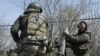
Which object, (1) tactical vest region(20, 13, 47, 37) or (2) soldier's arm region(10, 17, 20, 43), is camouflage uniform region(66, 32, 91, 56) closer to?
(1) tactical vest region(20, 13, 47, 37)

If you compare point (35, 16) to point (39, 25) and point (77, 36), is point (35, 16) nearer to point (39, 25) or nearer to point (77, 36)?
point (39, 25)

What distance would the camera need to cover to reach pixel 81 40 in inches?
336

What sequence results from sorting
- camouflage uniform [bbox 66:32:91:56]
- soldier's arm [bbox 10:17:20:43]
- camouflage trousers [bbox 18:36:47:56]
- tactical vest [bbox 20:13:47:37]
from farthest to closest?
camouflage uniform [bbox 66:32:91:56]
soldier's arm [bbox 10:17:20:43]
tactical vest [bbox 20:13:47:37]
camouflage trousers [bbox 18:36:47:56]

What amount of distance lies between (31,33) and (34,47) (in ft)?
1.00

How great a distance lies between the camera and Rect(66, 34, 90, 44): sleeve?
336 inches

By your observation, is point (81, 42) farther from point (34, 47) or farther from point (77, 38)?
point (34, 47)

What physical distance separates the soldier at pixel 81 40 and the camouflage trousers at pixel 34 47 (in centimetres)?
78

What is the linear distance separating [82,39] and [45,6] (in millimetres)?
18304

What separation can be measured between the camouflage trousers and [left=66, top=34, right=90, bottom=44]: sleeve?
31.7 inches

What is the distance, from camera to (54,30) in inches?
977

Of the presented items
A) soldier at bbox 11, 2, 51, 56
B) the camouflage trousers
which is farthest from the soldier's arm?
the camouflage trousers

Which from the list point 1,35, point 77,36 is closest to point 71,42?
point 77,36

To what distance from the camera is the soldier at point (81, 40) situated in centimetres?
852

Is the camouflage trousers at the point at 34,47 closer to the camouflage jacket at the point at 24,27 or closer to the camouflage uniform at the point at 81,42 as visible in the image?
the camouflage jacket at the point at 24,27
